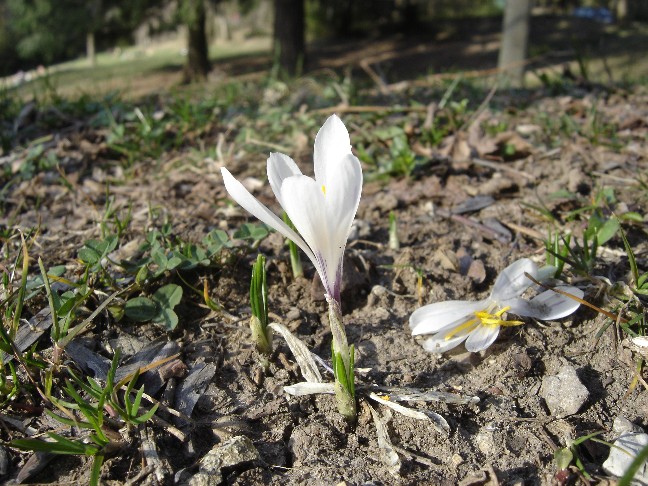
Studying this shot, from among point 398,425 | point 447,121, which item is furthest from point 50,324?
point 447,121

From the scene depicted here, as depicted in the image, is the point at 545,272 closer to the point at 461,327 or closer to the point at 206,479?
the point at 461,327

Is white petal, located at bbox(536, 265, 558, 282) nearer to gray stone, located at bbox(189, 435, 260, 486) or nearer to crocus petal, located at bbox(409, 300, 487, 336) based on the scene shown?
crocus petal, located at bbox(409, 300, 487, 336)

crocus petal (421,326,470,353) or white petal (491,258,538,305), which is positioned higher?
white petal (491,258,538,305)

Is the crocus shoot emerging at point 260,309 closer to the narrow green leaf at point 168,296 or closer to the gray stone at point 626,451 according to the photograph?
the narrow green leaf at point 168,296

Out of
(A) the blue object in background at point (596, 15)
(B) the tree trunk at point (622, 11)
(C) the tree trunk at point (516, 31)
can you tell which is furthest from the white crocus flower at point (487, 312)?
(B) the tree trunk at point (622, 11)

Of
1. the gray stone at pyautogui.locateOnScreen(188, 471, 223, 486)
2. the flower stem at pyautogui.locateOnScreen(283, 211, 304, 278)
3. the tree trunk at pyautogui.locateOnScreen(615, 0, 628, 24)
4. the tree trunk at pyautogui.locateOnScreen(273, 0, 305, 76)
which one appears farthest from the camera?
the tree trunk at pyautogui.locateOnScreen(615, 0, 628, 24)

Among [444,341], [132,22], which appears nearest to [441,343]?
[444,341]

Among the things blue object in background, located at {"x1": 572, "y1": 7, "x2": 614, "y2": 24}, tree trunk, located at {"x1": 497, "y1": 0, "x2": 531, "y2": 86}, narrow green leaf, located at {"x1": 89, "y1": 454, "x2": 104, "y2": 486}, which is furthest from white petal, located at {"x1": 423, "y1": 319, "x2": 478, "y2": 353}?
blue object in background, located at {"x1": 572, "y1": 7, "x2": 614, "y2": 24}
